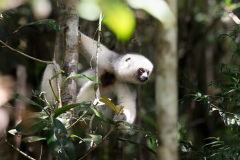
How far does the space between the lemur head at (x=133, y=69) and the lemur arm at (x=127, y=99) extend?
0.14 metres

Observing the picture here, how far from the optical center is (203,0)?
962 centimetres

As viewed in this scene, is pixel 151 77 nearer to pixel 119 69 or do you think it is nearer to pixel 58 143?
pixel 119 69

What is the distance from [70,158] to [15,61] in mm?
4050

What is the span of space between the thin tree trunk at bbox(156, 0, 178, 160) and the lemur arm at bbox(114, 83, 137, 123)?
8.40 feet

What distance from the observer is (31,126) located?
2.50m

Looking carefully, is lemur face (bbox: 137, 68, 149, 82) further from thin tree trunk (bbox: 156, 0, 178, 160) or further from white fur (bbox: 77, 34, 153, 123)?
thin tree trunk (bbox: 156, 0, 178, 160)

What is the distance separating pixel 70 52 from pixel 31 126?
121 centimetres

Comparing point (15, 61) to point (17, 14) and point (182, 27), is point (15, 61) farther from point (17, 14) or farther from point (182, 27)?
point (182, 27)

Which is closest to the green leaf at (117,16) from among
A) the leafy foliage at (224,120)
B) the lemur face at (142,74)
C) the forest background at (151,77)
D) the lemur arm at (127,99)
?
the forest background at (151,77)

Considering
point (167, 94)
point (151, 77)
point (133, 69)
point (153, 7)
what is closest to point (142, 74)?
point (133, 69)

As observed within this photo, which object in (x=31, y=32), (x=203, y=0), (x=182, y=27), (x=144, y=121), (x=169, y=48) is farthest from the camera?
(x=203, y=0)

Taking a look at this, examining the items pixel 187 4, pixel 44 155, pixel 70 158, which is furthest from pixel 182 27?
pixel 70 158

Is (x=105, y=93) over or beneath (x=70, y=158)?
over

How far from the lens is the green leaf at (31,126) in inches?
98.0
